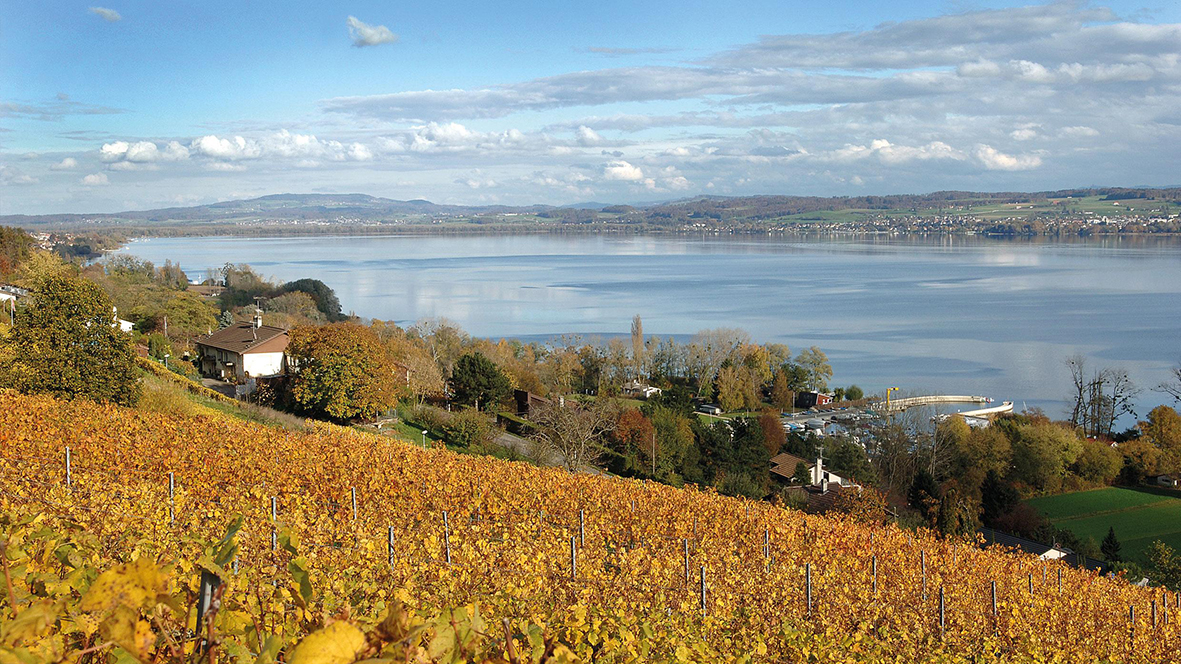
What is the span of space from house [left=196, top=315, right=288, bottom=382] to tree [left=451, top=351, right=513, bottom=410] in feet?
18.4

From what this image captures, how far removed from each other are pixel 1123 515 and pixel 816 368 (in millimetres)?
17236

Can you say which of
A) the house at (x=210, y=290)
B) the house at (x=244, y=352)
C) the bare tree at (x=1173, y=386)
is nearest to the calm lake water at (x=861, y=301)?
the bare tree at (x=1173, y=386)

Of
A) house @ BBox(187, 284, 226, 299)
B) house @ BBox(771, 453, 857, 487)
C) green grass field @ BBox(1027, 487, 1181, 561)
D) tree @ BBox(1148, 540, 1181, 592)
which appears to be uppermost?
house @ BBox(187, 284, 226, 299)

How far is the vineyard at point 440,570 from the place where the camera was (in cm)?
145

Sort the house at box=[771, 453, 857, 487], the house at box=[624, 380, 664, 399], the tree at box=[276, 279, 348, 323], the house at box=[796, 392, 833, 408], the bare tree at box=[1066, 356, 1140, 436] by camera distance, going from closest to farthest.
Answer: the house at box=[771, 453, 857, 487]
the bare tree at box=[1066, 356, 1140, 436]
the house at box=[624, 380, 664, 399]
the house at box=[796, 392, 833, 408]
the tree at box=[276, 279, 348, 323]

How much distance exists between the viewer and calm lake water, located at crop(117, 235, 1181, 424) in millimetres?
45500

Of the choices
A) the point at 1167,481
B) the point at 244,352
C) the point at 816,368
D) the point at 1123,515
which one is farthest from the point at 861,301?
the point at 244,352

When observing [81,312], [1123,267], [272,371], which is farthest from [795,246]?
[81,312]

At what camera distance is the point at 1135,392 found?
3844 cm

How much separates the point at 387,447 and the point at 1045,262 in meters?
111

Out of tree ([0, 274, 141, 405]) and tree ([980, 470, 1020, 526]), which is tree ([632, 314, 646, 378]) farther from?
tree ([0, 274, 141, 405])

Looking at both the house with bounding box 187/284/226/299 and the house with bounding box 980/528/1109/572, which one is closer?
the house with bounding box 980/528/1109/572

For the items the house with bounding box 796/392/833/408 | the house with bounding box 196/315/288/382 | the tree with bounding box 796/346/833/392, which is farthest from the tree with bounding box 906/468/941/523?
the house with bounding box 196/315/288/382

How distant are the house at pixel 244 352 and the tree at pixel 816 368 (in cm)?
2602
